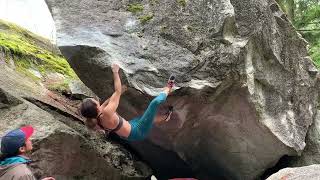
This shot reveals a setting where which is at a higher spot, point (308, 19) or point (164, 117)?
point (164, 117)

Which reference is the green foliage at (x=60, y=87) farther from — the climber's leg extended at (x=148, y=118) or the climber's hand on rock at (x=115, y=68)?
the climber's hand on rock at (x=115, y=68)

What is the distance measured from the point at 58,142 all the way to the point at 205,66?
260cm

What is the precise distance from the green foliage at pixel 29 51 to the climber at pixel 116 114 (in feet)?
10.7

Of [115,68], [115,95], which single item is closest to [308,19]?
[115,68]

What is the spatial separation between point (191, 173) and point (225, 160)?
96 centimetres

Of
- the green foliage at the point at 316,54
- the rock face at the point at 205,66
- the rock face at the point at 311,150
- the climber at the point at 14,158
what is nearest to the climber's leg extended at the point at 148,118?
the rock face at the point at 205,66

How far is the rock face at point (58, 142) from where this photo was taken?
6.37 m

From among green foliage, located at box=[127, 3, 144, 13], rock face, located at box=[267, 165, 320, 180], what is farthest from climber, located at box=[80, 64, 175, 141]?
rock face, located at box=[267, 165, 320, 180]

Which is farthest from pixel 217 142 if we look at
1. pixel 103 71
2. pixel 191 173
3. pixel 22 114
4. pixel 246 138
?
pixel 22 114

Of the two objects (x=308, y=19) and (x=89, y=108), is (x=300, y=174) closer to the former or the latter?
(x=89, y=108)

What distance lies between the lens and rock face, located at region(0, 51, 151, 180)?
637 cm

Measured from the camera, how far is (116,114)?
6555mm

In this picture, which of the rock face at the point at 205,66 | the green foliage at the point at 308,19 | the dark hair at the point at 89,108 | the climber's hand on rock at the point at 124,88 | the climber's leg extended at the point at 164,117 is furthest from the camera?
the green foliage at the point at 308,19

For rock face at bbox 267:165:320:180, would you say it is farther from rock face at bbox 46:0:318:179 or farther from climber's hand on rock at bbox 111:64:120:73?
climber's hand on rock at bbox 111:64:120:73
